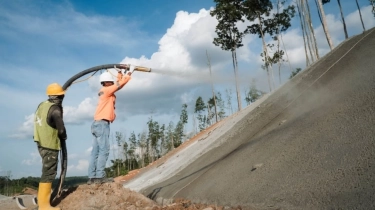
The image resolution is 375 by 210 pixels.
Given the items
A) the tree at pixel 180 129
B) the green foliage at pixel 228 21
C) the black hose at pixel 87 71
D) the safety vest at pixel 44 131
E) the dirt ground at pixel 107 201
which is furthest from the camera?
the tree at pixel 180 129

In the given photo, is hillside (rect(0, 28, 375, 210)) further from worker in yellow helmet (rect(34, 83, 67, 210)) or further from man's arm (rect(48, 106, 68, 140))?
man's arm (rect(48, 106, 68, 140))

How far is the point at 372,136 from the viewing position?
4.09 m

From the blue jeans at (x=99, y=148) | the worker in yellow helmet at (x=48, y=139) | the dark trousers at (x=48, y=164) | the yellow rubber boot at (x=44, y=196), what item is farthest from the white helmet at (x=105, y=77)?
the yellow rubber boot at (x=44, y=196)

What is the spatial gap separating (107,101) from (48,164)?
53.6 inches

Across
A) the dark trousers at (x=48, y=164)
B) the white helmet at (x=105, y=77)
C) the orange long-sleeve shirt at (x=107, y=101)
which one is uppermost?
the white helmet at (x=105, y=77)

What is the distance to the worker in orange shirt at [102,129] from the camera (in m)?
5.37

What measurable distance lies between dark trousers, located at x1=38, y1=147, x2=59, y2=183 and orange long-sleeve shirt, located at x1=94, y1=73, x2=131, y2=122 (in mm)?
989

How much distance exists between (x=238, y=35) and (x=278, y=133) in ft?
89.8

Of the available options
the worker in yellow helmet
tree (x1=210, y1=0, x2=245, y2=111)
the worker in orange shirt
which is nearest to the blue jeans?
the worker in orange shirt

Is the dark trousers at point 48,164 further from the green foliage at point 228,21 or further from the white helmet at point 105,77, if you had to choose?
the green foliage at point 228,21

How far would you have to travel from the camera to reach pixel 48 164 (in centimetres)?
462

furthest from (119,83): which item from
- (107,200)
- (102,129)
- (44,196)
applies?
(44,196)

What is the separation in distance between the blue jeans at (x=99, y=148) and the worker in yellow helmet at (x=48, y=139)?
0.71 meters

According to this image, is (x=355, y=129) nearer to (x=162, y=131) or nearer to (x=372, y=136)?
(x=372, y=136)
